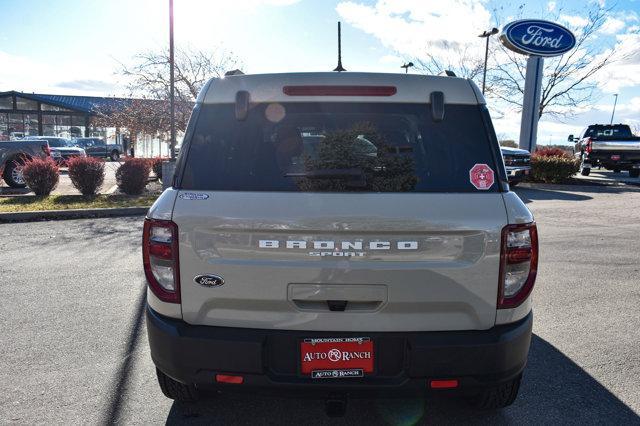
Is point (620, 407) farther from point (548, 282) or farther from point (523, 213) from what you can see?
point (548, 282)

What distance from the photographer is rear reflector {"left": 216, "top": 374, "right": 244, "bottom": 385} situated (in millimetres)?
2209

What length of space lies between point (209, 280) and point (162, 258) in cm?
26

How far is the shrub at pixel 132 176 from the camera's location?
491 inches

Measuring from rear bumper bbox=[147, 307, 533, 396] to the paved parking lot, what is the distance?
27.0 inches

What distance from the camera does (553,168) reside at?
17625 mm

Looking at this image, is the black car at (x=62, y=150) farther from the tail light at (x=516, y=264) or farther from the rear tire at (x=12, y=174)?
the tail light at (x=516, y=264)

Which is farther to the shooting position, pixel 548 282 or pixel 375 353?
pixel 548 282

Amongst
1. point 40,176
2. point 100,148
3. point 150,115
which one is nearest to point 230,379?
point 40,176

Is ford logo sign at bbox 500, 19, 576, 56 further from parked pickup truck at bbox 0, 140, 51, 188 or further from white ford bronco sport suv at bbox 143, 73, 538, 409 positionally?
white ford bronco sport suv at bbox 143, 73, 538, 409

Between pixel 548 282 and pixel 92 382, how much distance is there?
4873mm

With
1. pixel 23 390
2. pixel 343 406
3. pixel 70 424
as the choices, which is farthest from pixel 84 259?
pixel 343 406

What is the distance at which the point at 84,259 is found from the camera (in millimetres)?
6457

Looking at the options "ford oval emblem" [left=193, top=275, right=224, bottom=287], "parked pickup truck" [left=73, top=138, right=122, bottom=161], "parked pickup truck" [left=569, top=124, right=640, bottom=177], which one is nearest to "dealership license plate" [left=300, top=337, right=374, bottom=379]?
"ford oval emblem" [left=193, top=275, right=224, bottom=287]

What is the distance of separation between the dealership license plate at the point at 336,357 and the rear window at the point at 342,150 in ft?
2.33
